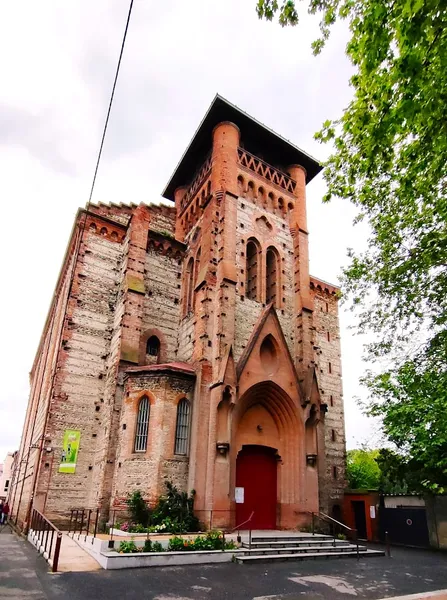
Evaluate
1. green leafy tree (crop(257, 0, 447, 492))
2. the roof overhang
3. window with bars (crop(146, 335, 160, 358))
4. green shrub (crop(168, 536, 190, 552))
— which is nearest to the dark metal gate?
green leafy tree (crop(257, 0, 447, 492))

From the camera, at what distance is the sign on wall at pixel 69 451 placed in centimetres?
1855

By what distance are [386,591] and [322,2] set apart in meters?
12.0

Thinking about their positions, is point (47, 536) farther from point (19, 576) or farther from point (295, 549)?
point (295, 549)

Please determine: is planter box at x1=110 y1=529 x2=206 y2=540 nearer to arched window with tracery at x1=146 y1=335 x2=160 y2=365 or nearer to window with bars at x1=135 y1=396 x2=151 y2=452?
window with bars at x1=135 y1=396 x2=151 y2=452

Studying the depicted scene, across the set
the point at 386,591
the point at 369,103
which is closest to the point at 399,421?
the point at 386,591

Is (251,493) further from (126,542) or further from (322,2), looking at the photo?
(322,2)

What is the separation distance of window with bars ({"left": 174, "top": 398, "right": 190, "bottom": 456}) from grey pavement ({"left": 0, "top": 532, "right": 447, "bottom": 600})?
6010 millimetres

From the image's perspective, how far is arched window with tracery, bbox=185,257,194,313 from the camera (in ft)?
76.0

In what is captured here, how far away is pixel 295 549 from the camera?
46.8 ft

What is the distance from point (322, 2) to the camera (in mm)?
7457

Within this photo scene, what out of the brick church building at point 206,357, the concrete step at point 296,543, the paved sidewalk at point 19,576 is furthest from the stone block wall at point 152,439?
the concrete step at point 296,543

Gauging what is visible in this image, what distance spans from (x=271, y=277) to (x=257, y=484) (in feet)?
34.9

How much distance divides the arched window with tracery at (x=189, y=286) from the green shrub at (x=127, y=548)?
12312 mm

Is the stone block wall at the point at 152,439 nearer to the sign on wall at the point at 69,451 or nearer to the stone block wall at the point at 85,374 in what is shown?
the stone block wall at the point at 85,374
